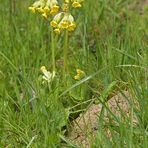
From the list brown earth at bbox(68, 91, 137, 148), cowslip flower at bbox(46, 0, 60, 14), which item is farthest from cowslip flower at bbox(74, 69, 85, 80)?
cowslip flower at bbox(46, 0, 60, 14)

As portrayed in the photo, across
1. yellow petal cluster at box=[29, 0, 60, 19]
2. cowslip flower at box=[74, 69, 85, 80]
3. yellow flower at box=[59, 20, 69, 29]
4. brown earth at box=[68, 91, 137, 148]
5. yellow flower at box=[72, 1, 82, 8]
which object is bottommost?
brown earth at box=[68, 91, 137, 148]

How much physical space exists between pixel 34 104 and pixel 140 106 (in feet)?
1.81

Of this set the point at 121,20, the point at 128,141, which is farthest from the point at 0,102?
the point at 121,20

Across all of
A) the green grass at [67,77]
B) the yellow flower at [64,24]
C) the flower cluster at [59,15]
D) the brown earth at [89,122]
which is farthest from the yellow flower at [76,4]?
the brown earth at [89,122]

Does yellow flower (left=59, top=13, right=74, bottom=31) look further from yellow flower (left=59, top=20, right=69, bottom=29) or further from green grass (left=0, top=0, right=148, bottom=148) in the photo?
green grass (left=0, top=0, right=148, bottom=148)

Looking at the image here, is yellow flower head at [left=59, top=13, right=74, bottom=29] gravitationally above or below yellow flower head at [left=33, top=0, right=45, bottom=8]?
below

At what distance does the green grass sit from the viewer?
2.51 metres

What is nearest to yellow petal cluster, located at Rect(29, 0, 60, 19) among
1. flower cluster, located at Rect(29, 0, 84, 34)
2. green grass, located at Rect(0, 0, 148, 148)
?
flower cluster, located at Rect(29, 0, 84, 34)

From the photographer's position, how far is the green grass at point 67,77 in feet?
8.23

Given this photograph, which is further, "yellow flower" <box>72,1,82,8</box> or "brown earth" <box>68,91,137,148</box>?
"yellow flower" <box>72,1,82,8</box>

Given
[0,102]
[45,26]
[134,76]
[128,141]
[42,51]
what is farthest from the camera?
[45,26]

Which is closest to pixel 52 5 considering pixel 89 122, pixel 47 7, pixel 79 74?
pixel 47 7

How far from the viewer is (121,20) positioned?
156 inches

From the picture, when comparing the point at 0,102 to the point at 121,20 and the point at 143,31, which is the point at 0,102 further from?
the point at 121,20
